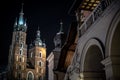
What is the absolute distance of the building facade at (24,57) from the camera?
3474 inches

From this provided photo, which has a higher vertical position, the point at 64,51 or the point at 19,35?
the point at 19,35

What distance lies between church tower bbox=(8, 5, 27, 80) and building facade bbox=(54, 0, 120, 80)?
71530 millimetres

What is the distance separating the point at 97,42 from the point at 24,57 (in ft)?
270

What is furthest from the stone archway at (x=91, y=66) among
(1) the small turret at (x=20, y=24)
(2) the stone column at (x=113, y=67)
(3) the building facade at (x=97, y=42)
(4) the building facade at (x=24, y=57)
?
(1) the small turret at (x=20, y=24)

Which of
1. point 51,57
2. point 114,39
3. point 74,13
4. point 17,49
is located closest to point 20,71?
point 17,49

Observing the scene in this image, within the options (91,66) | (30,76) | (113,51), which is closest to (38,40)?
(30,76)

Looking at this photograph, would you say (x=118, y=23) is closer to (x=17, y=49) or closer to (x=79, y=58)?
(x=79, y=58)

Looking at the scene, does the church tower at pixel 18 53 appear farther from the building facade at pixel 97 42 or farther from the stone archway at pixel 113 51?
the stone archway at pixel 113 51

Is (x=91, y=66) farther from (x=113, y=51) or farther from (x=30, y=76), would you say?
(x=30, y=76)

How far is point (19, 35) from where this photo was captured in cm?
9631

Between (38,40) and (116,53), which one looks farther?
(38,40)

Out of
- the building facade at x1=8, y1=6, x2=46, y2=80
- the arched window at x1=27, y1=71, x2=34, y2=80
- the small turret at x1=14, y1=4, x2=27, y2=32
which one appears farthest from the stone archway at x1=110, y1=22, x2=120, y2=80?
the small turret at x1=14, y1=4, x2=27, y2=32

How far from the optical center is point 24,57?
92.6 metres

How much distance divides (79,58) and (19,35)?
83.2 m
